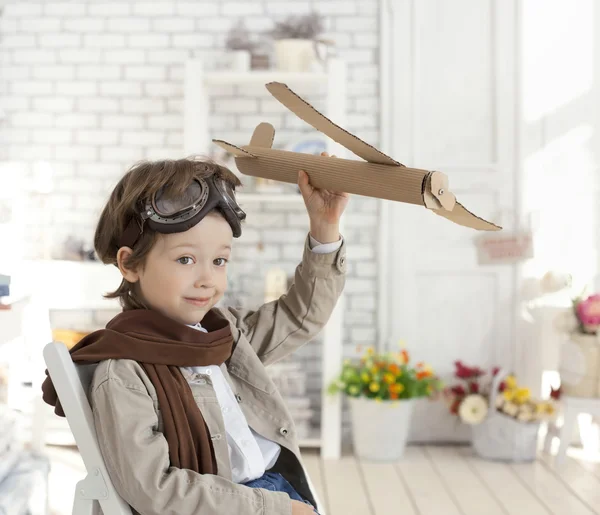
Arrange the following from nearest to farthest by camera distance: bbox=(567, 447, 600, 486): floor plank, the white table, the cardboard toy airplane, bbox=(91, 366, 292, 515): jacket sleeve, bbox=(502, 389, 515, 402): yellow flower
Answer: the cardboard toy airplane → bbox=(91, 366, 292, 515): jacket sleeve → the white table → bbox=(567, 447, 600, 486): floor plank → bbox=(502, 389, 515, 402): yellow flower

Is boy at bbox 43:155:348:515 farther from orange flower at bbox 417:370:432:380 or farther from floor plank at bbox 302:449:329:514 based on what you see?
orange flower at bbox 417:370:432:380

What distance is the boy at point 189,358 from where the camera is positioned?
1330 millimetres

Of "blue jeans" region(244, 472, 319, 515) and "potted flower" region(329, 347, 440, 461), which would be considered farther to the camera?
"potted flower" region(329, 347, 440, 461)

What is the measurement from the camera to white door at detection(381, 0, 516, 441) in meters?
4.23

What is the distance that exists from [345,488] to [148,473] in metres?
2.37

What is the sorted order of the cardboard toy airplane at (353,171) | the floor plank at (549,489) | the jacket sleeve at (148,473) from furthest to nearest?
the floor plank at (549,489) < the jacket sleeve at (148,473) < the cardboard toy airplane at (353,171)

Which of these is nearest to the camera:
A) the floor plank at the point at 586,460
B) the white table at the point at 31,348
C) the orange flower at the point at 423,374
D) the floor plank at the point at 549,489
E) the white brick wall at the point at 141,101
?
A: the white table at the point at 31,348

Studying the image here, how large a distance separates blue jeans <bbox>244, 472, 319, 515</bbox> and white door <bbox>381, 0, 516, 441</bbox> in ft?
8.89

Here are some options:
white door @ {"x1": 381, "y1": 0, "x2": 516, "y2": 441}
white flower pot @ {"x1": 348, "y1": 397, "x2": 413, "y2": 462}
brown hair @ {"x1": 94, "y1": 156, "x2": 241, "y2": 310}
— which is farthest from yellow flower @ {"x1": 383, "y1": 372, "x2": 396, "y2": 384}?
brown hair @ {"x1": 94, "y1": 156, "x2": 241, "y2": 310}

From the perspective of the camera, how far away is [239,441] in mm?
1526

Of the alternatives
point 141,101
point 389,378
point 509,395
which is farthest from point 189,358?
point 141,101

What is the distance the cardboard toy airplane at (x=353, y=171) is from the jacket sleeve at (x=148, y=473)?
1.56 ft

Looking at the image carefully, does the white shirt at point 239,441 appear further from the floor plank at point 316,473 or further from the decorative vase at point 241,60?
the decorative vase at point 241,60

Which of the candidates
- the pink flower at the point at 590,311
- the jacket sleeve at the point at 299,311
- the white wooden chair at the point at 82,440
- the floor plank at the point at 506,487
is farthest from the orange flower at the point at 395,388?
the white wooden chair at the point at 82,440
